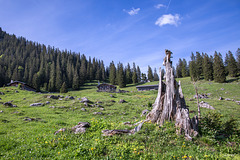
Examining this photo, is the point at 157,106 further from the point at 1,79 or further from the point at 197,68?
the point at 1,79

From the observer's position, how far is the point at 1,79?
90.2 m

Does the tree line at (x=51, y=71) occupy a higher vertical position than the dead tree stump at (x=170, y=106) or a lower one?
higher

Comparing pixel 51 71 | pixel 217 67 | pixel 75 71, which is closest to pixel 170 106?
pixel 217 67

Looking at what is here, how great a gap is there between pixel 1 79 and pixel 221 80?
136 metres

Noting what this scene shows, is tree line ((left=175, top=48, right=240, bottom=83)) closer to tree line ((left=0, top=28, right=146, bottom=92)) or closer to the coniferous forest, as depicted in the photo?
the coniferous forest

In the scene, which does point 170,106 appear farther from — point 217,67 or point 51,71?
point 51,71

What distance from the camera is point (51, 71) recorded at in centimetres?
10800

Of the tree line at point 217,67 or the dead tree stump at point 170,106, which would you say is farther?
the tree line at point 217,67

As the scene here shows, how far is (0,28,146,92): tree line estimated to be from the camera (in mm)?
94569

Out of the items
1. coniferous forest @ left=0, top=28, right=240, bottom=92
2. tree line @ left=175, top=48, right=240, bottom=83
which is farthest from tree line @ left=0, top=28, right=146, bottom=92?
tree line @ left=175, top=48, right=240, bottom=83

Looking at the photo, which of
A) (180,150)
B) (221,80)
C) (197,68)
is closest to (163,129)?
(180,150)

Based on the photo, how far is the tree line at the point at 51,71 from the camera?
94569 mm

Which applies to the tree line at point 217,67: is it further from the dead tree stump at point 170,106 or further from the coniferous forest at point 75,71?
the dead tree stump at point 170,106

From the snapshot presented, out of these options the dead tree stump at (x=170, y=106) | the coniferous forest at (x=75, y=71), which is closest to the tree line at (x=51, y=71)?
the coniferous forest at (x=75, y=71)
